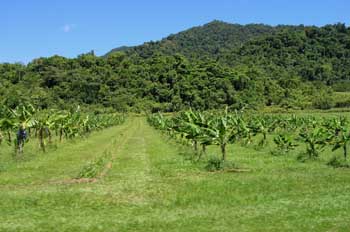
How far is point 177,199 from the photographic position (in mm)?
16547

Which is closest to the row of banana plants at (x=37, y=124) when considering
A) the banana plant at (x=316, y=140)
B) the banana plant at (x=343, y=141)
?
the banana plant at (x=316, y=140)

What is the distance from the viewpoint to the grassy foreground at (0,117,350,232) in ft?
44.9

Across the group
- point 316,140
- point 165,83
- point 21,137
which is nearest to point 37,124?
point 21,137

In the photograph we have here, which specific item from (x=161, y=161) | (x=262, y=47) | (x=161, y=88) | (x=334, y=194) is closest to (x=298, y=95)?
(x=161, y=88)

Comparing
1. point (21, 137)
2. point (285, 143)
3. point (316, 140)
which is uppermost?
point (21, 137)

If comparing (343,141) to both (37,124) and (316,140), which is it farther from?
(37,124)

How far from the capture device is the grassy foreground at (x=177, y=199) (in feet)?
44.9

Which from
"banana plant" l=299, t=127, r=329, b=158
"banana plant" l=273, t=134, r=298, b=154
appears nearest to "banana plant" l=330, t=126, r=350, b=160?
"banana plant" l=299, t=127, r=329, b=158

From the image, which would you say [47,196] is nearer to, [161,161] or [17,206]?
[17,206]

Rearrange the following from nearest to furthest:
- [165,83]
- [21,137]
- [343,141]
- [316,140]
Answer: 1. [343,141]
2. [316,140]
3. [21,137]
4. [165,83]

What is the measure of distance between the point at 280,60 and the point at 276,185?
137647 mm

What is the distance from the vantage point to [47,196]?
669 inches

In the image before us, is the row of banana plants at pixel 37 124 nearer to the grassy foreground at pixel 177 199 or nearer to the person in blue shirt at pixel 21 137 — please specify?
the person in blue shirt at pixel 21 137

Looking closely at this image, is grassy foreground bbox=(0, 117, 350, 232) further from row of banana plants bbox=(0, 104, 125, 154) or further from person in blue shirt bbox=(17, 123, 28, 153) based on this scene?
row of banana plants bbox=(0, 104, 125, 154)
